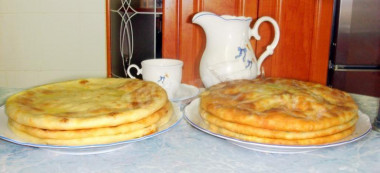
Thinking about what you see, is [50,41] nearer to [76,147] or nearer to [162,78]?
[162,78]

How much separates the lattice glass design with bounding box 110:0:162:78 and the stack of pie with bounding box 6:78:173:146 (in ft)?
3.76

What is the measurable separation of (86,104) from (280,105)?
0.40 m

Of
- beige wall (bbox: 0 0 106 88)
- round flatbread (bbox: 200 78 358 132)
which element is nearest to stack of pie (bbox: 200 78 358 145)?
round flatbread (bbox: 200 78 358 132)

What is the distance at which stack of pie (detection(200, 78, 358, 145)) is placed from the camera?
691 millimetres

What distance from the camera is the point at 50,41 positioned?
7.72 ft

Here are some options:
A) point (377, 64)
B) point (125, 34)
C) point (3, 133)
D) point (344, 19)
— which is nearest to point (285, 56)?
point (344, 19)

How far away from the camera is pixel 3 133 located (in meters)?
0.69

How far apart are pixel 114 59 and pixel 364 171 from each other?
1884 millimetres

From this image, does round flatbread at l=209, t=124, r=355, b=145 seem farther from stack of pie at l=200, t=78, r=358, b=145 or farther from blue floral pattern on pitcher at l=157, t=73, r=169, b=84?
blue floral pattern on pitcher at l=157, t=73, r=169, b=84

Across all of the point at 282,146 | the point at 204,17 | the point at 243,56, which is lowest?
the point at 282,146

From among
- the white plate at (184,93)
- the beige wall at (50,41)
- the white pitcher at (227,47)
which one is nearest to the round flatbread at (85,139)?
the white plate at (184,93)

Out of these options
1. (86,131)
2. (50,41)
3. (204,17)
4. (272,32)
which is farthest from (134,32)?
(86,131)

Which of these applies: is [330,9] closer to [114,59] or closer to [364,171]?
[114,59]

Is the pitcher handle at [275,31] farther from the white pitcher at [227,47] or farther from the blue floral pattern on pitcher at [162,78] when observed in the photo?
the blue floral pattern on pitcher at [162,78]
